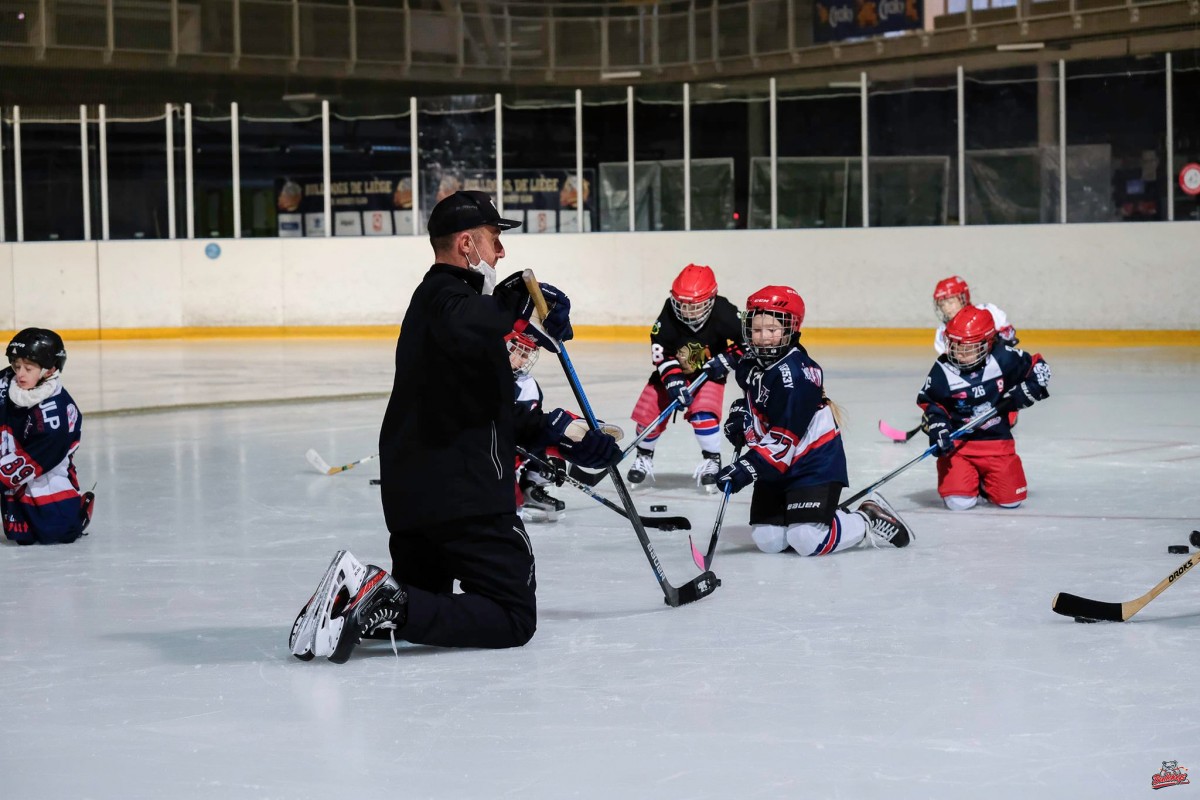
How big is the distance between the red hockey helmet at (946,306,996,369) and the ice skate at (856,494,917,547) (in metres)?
1.14

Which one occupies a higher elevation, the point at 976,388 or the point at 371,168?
the point at 371,168

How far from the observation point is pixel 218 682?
3.19 m

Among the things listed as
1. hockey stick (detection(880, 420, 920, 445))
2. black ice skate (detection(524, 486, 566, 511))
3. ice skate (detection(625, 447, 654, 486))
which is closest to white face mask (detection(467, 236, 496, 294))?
black ice skate (detection(524, 486, 566, 511))

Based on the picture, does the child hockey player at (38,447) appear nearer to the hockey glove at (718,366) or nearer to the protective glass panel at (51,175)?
the hockey glove at (718,366)

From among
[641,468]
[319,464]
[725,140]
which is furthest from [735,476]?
[725,140]

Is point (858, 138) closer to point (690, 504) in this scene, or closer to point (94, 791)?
point (690, 504)

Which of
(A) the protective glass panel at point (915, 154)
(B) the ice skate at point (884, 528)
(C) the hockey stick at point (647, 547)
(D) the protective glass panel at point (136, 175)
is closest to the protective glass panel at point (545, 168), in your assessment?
(A) the protective glass panel at point (915, 154)

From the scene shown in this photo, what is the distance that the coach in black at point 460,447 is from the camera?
3.30m

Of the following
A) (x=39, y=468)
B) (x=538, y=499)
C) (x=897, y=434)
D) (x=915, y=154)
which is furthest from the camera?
(x=915, y=154)

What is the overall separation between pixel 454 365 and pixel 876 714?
118 centimetres

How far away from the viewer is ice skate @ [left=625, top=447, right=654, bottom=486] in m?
6.41

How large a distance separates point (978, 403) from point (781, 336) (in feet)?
4.44

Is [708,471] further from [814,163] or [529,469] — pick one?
[814,163]

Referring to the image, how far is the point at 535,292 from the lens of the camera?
3.37 meters
